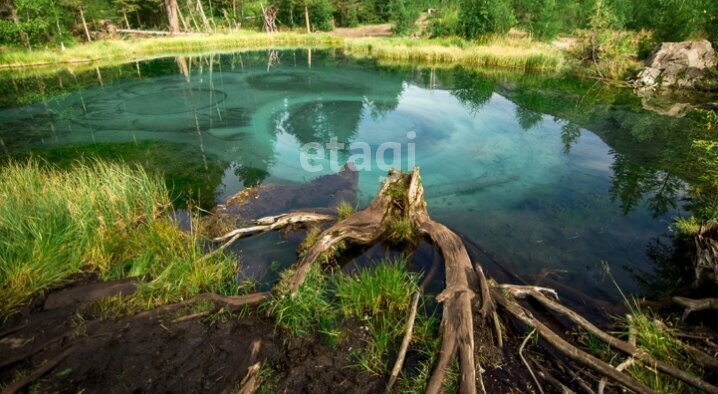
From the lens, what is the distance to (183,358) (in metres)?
2.91

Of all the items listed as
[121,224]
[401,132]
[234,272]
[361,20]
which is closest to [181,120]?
[401,132]

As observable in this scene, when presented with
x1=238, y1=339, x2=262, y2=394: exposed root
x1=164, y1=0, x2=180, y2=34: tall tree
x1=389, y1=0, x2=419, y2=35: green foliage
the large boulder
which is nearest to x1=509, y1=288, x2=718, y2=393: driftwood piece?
x1=238, y1=339, x2=262, y2=394: exposed root

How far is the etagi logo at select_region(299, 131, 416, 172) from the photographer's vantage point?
816 centimetres

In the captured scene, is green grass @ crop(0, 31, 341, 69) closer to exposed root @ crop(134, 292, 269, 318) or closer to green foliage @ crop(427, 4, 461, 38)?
green foliage @ crop(427, 4, 461, 38)

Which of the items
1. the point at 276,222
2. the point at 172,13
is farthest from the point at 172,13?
the point at 276,222

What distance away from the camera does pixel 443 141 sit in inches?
391

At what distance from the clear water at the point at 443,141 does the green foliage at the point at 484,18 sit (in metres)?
10.8

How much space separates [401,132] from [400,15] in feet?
95.0

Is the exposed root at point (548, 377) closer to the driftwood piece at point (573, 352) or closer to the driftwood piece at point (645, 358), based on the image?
the driftwood piece at point (573, 352)

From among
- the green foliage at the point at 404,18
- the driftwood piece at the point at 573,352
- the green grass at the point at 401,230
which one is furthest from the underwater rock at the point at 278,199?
the green foliage at the point at 404,18

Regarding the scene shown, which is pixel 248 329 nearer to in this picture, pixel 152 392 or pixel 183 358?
pixel 183 358

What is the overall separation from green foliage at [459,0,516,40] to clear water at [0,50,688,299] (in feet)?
35.4

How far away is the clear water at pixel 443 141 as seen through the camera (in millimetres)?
5703

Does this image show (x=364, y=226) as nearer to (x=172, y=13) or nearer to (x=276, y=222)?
(x=276, y=222)
